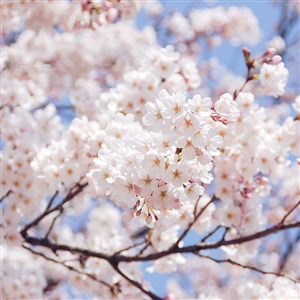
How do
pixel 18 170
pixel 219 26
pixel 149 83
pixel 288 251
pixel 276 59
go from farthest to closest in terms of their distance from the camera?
1. pixel 219 26
2. pixel 288 251
3. pixel 149 83
4. pixel 18 170
5. pixel 276 59

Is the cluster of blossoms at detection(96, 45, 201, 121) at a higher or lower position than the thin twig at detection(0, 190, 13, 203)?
higher

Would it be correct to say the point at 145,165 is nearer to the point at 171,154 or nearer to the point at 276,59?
the point at 171,154

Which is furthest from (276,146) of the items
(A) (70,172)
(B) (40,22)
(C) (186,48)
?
(C) (186,48)

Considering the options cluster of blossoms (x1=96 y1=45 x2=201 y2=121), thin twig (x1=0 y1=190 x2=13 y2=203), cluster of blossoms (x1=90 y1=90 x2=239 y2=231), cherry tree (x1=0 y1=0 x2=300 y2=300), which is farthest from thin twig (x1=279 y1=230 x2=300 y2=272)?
cluster of blossoms (x1=90 y1=90 x2=239 y2=231)

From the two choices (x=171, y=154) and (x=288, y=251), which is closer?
(x=171, y=154)

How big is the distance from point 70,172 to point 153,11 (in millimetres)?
7728

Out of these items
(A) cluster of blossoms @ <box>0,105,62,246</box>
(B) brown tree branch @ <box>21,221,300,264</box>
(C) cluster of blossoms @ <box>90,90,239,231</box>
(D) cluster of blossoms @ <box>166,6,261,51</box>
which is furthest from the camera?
(D) cluster of blossoms @ <box>166,6,261,51</box>

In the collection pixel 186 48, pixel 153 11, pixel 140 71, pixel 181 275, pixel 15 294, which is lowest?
pixel 15 294

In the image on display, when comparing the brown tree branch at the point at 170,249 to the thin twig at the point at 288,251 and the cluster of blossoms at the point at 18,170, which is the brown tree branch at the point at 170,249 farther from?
the thin twig at the point at 288,251

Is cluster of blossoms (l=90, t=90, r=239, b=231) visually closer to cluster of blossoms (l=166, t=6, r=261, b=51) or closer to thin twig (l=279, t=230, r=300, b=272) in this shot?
thin twig (l=279, t=230, r=300, b=272)

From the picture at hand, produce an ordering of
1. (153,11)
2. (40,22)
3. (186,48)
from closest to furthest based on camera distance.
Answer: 1. (40,22)
2. (186,48)
3. (153,11)

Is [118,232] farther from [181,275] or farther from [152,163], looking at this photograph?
[181,275]

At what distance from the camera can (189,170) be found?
1.89m

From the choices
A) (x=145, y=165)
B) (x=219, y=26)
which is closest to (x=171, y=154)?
(x=145, y=165)
